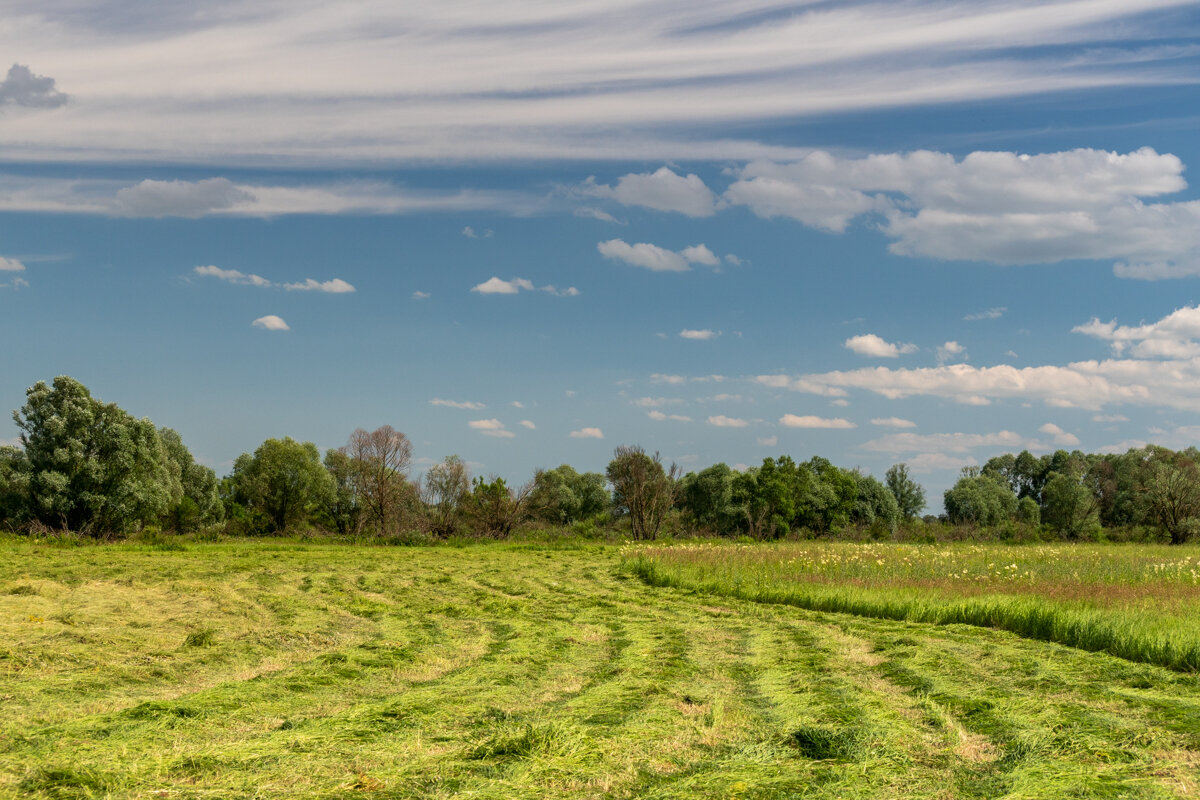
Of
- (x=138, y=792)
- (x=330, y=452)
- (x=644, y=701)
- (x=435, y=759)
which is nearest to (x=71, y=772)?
(x=138, y=792)

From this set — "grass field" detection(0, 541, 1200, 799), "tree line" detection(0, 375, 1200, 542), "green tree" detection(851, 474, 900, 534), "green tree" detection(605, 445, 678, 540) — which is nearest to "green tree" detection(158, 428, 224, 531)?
"tree line" detection(0, 375, 1200, 542)

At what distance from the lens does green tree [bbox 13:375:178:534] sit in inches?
1308

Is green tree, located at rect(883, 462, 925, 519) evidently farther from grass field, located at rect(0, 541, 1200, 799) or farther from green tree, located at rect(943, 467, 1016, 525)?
grass field, located at rect(0, 541, 1200, 799)

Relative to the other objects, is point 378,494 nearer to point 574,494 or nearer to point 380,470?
point 380,470

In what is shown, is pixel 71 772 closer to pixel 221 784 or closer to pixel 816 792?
pixel 221 784

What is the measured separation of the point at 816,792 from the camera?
5027 millimetres

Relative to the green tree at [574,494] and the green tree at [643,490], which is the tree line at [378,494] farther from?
the green tree at [574,494]

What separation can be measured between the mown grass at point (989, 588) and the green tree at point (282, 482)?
27.1 m

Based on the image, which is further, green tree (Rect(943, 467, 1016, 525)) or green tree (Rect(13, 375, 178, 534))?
green tree (Rect(943, 467, 1016, 525))

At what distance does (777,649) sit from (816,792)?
6142 mm

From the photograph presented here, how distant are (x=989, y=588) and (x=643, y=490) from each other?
27.2m

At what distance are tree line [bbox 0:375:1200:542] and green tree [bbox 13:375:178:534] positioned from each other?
0.06 metres

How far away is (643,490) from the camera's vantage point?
→ 4344 centimetres

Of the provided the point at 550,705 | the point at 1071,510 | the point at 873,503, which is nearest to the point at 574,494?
the point at 873,503
